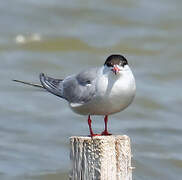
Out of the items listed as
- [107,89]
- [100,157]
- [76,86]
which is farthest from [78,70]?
[100,157]

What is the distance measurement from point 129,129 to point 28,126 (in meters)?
1.60

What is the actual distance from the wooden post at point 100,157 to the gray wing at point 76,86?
1.71 feet

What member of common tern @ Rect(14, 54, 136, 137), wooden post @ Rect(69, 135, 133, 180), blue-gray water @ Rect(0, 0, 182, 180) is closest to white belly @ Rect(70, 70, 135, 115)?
common tern @ Rect(14, 54, 136, 137)

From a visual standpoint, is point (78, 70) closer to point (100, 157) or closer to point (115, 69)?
point (115, 69)

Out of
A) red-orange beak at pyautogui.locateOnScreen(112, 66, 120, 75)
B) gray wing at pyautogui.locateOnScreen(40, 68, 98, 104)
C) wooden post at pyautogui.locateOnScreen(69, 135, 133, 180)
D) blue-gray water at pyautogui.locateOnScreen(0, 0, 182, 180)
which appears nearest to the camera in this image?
wooden post at pyautogui.locateOnScreen(69, 135, 133, 180)

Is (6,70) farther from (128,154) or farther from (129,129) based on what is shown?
(128,154)

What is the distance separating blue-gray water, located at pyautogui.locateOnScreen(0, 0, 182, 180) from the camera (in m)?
10.5

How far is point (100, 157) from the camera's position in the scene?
564 centimetres

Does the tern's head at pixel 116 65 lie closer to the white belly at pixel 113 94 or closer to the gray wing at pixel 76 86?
the white belly at pixel 113 94

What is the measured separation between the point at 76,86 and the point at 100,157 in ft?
3.27

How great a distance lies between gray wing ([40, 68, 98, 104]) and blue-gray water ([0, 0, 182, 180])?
9.36 ft

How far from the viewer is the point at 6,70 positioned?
1419 cm

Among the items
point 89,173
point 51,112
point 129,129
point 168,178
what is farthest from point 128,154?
point 51,112

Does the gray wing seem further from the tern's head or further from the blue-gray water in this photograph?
→ the blue-gray water
